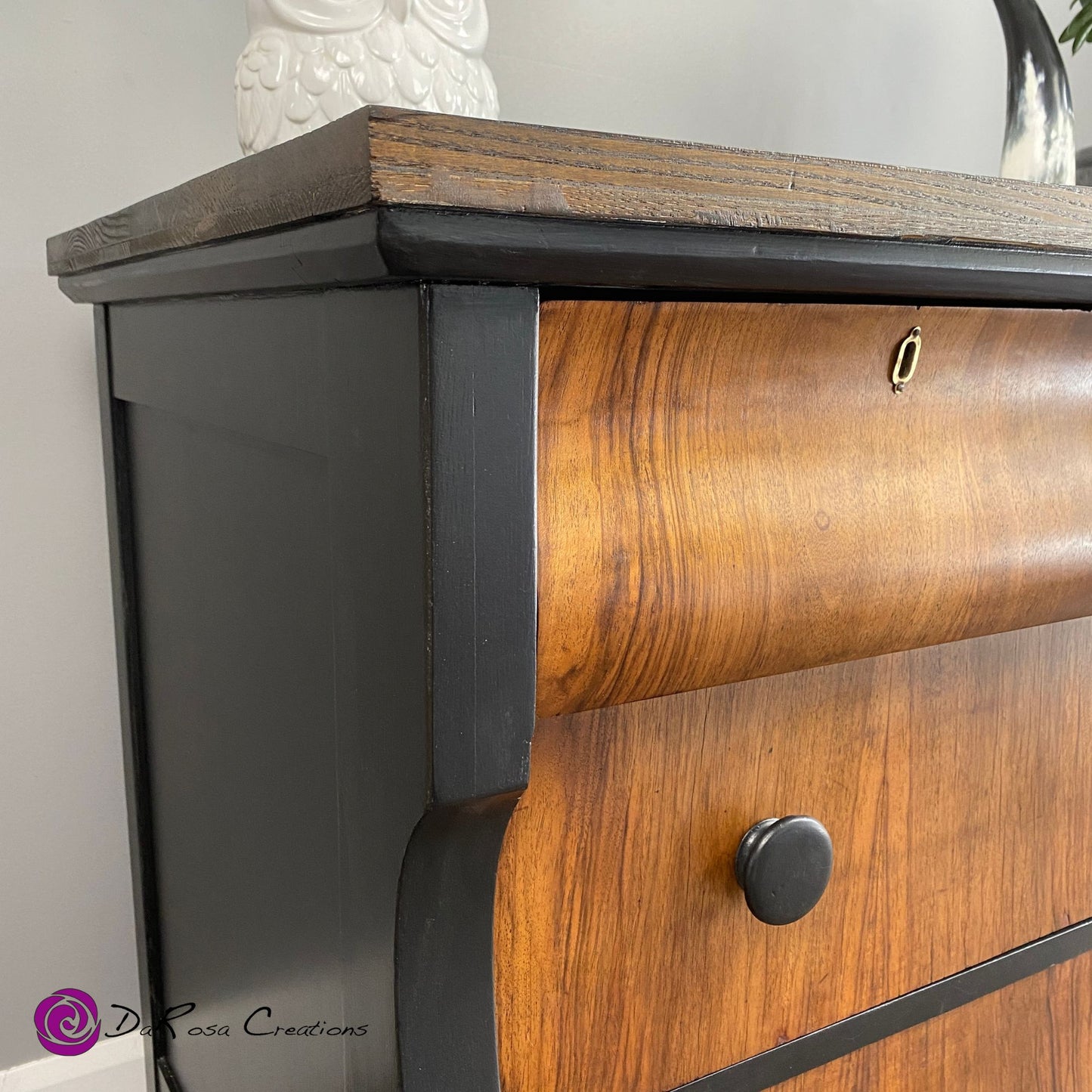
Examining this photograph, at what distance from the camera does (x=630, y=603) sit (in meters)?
0.31

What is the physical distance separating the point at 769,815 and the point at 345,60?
0.38 metres

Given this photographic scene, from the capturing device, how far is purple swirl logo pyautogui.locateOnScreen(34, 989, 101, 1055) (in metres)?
0.74

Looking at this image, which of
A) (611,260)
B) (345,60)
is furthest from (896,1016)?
(345,60)

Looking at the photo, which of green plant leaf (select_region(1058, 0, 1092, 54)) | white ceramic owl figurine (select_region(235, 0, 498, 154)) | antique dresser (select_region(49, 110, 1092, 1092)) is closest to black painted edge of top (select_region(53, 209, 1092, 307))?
antique dresser (select_region(49, 110, 1092, 1092))

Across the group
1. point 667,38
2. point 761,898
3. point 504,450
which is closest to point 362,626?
point 504,450

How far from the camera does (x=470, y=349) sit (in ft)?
0.85

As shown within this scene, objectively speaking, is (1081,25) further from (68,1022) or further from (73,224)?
(68,1022)

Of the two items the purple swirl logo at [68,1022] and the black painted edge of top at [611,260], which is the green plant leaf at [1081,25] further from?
the purple swirl logo at [68,1022]

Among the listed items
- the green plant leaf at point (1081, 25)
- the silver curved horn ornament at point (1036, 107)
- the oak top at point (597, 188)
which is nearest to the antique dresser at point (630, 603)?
the oak top at point (597, 188)

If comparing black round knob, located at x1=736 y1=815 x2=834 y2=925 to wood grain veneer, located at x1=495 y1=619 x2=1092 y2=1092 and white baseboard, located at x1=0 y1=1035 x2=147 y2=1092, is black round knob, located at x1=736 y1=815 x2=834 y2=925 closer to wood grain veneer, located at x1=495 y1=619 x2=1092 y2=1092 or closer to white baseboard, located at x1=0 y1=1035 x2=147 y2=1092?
wood grain veneer, located at x1=495 y1=619 x2=1092 y2=1092

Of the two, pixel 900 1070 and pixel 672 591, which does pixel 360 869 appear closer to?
pixel 672 591

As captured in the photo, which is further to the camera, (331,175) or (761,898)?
(761,898)

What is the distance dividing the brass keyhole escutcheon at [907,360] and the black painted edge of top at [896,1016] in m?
0.27

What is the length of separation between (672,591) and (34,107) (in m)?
0.56
